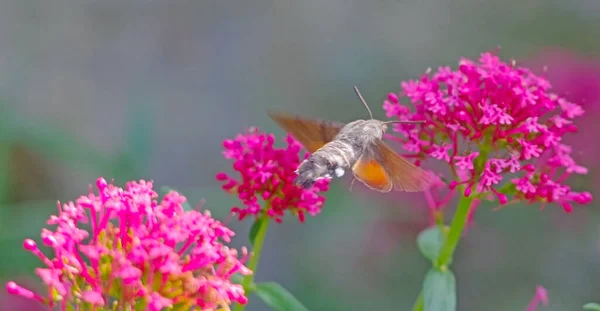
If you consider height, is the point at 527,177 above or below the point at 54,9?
below

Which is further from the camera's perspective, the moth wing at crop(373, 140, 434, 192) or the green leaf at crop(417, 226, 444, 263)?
the green leaf at crop(417, 226, 444, 263)

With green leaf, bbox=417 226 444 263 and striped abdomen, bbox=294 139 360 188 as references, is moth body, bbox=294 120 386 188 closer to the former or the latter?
striped abdomen, bbox=294 139 360 188

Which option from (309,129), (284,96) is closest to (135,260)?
(309,129)

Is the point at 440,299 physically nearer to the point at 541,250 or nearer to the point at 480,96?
the point at 480,96

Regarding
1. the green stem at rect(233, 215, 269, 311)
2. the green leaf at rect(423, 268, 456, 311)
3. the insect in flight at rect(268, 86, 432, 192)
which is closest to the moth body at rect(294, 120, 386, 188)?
the insect in flight at rect(268, 86, 432, 192)

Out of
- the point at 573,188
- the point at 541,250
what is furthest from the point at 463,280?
the point at 573,188

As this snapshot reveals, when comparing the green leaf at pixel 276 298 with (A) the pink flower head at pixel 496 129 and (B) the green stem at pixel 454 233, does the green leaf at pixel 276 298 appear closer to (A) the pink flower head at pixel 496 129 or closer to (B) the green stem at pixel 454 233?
(B) the green stem at pixel 454 233

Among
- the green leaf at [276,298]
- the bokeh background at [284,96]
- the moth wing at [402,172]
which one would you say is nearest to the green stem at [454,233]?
the moth wing at [402,172]
